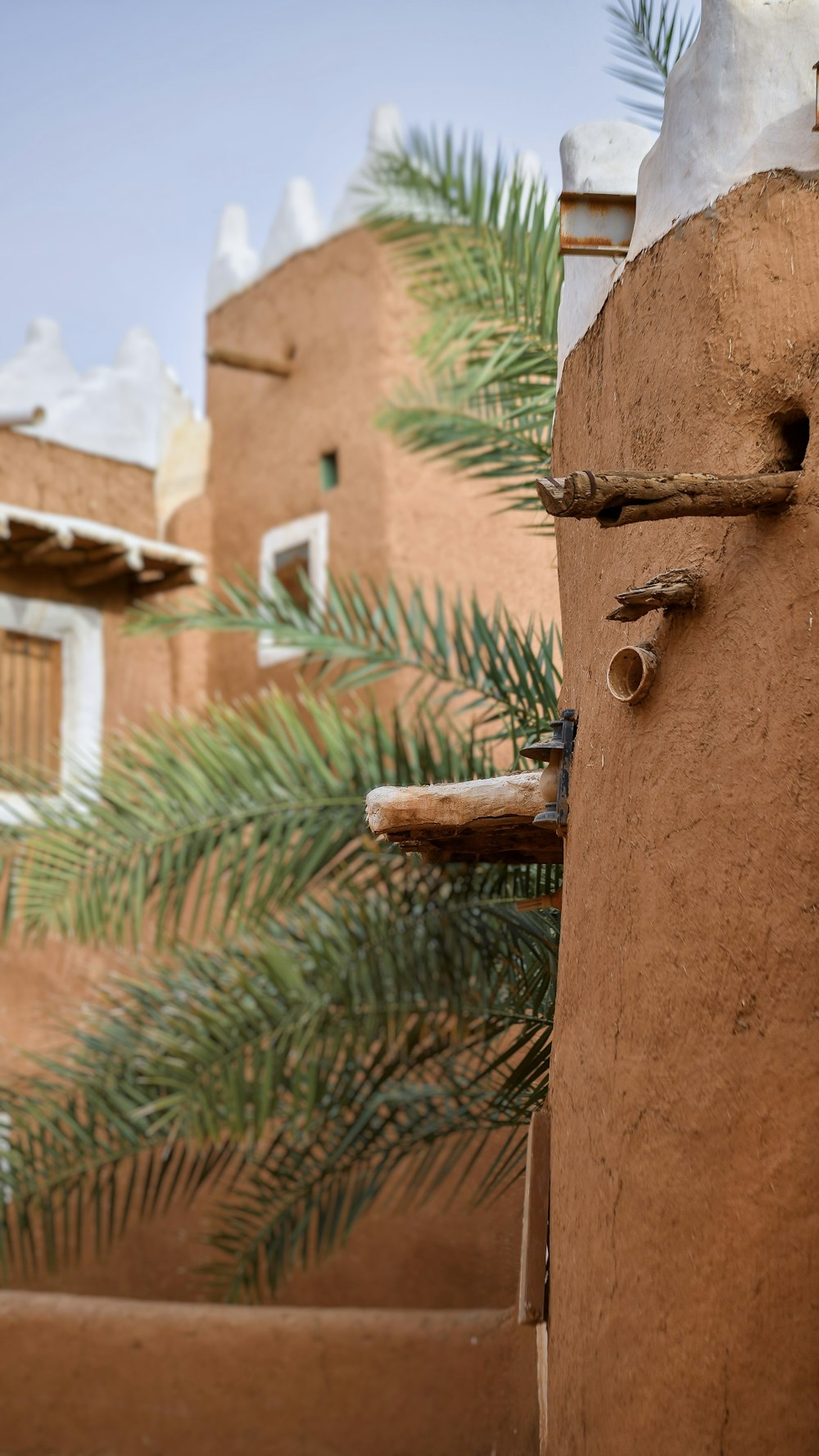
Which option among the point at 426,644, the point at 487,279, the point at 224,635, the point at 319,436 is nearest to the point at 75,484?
the point at 224,635

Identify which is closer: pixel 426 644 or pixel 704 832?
pixel 704 832

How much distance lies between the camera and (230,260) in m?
11.9

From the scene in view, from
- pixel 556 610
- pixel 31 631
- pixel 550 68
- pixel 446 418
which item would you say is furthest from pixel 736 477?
pixel 31 631

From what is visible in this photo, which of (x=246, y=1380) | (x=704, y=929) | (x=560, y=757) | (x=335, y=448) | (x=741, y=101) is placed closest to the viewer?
(x=704, y=929)

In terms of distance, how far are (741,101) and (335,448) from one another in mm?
7720

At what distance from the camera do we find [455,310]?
6.32 meters

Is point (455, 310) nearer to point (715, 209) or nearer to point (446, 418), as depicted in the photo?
point (446, 418)

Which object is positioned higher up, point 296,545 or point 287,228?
point 287,228

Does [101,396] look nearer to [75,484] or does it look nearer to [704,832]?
[75,484]

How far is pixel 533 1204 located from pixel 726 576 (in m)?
1.49

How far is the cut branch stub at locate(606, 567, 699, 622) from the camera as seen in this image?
9.35 feet

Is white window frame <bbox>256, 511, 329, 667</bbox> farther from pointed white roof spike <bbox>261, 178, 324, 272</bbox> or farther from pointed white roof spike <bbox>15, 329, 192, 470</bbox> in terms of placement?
pointed white roof spike <bbox>261, 178, 324, 272</bbox>

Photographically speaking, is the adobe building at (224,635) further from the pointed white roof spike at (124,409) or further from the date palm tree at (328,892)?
the date palm tree at (328,892)

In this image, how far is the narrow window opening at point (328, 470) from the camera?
1077 centimetres
